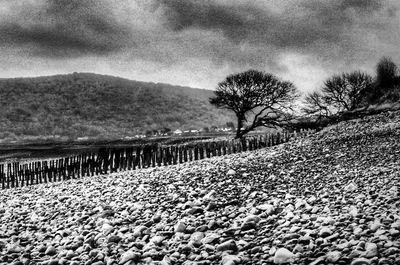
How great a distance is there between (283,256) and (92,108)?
129m

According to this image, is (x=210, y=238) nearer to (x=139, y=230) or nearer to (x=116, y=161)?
(x=139, y=230)

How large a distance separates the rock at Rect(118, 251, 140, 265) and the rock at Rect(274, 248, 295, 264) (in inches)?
73.4

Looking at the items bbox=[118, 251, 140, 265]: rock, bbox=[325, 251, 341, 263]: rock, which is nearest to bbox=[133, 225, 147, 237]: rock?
bbox=[118, 251, 140, 265]: rock

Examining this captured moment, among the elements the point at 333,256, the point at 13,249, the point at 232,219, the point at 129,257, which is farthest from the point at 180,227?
the point at 13,249

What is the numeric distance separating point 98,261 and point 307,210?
3.22 metres

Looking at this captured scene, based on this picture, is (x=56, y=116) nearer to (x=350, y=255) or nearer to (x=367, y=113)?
(x=367, y=113)

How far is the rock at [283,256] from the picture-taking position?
338cm

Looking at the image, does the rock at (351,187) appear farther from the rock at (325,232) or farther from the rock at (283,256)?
the rock at (283,256)

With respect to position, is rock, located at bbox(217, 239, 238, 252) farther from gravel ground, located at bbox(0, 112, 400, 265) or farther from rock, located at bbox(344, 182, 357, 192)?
rock, located at bbox(344, 182, 357, 192)

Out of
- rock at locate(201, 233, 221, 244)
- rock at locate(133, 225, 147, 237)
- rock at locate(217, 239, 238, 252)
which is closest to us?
rock at locate(217, 239, 238, 252)

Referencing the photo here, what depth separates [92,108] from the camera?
124 m

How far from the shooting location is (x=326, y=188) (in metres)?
6.11

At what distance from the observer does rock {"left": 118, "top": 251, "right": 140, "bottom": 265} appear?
162 inches

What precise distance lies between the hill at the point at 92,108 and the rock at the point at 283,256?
354 feet
